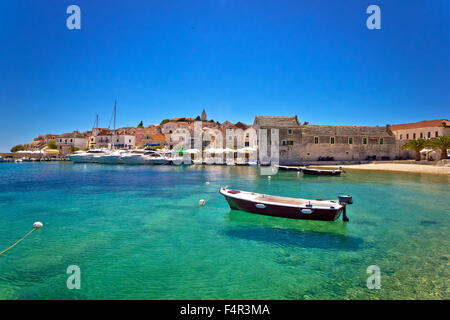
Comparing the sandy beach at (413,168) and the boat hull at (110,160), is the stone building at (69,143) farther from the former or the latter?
the sandy beach at (413,168)

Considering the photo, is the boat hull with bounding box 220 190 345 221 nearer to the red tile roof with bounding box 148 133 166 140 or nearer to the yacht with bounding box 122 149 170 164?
the yacht with bounding box 122 149 170 164

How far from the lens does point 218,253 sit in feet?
30.0

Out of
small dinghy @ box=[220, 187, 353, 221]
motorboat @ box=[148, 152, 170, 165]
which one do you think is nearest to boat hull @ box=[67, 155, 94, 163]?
motorboat @ box=[148, 152, 170, 165]

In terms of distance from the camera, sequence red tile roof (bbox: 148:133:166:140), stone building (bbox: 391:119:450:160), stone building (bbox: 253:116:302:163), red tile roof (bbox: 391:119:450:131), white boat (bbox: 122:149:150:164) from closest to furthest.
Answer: stone building (bbox: 253:116:302:163) → stone building (bbox: 391:119:450:160) → red tile roof (bbox: 391:119:450:131) → white boat (bbox: 122:149:150:164) → red tile roof (bbox: 148:133:166:140)

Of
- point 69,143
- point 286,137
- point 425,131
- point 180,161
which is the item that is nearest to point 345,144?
point 286,137

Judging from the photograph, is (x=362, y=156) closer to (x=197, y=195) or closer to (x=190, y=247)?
(x=197, y=195)

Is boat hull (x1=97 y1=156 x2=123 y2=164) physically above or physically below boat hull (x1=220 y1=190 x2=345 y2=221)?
above

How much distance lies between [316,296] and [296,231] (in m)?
5.08

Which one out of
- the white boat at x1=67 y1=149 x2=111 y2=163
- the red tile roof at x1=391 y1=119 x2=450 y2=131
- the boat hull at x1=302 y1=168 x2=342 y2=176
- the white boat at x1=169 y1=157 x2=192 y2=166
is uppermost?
the red tile roof at x1=391 y1=119 x2=450 y2=131

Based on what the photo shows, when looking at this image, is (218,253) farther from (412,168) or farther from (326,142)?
(326,142)

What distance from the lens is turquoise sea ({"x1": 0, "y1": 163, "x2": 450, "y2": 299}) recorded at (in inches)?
267

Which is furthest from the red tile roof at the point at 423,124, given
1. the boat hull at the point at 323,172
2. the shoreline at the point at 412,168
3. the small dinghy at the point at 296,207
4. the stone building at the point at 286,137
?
the small dinghy at the point at 296,207
